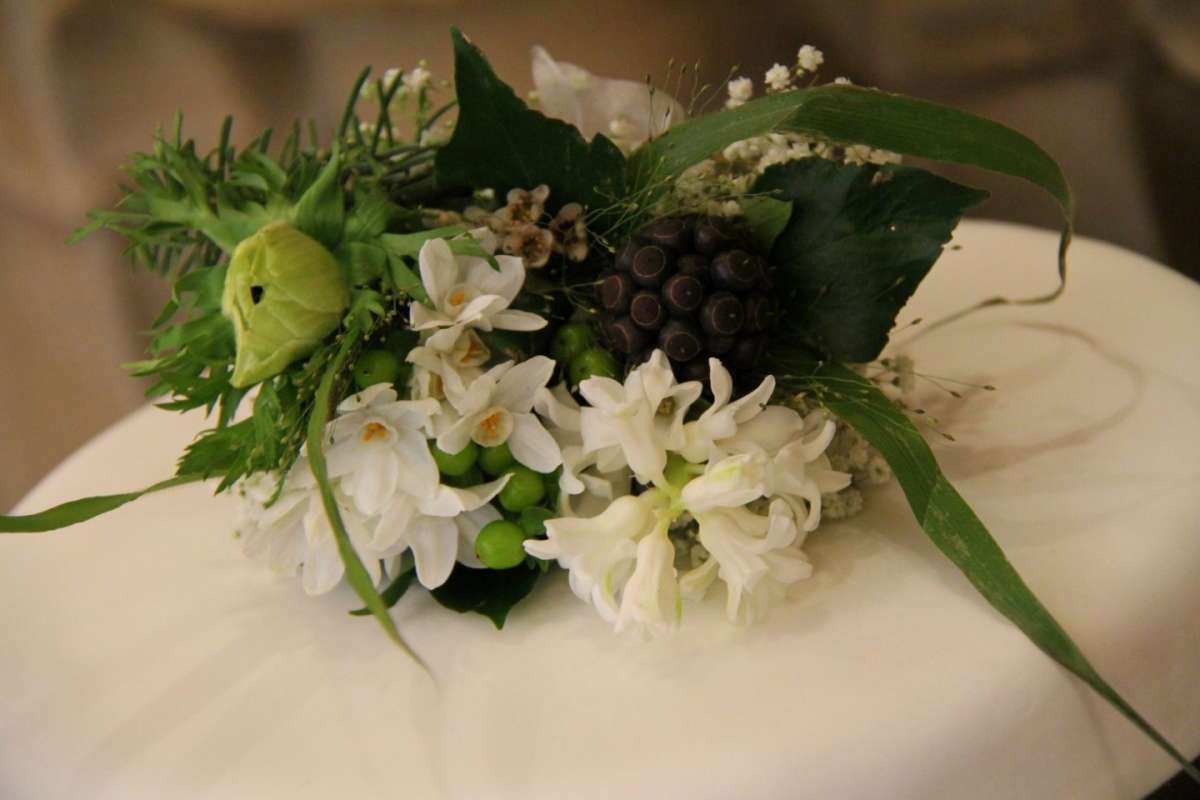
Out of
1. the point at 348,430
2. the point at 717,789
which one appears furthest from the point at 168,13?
the point at 717,789

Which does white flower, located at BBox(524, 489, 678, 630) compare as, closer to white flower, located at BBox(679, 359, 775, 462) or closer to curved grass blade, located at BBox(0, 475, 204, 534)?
white flower, located at BBox(679, 359, 775, 462)

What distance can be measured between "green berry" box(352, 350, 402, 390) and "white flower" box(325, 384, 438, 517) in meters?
0.02

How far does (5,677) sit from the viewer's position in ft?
2.35

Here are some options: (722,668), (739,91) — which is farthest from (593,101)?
(722,668)

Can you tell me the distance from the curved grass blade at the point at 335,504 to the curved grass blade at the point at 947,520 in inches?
11.0

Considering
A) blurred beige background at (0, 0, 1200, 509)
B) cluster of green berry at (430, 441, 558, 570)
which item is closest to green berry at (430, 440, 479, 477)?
cluster of green berry at (430, 441, 558, 570)

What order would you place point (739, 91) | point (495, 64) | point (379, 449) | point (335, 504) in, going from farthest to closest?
point (495, 64)
point (739, 91)
point (379, 449)
point (335, 504)

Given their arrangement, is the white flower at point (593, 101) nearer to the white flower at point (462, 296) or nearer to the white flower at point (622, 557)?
the white flower at point (462, 296)

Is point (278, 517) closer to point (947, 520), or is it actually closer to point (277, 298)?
point (277, 298)

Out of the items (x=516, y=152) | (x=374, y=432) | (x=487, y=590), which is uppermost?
(x=516, y=152)

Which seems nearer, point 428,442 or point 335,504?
point 335,504

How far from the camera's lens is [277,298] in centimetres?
64

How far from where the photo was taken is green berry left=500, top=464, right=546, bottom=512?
0.67 metres

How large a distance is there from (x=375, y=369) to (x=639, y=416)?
17 centimetres
